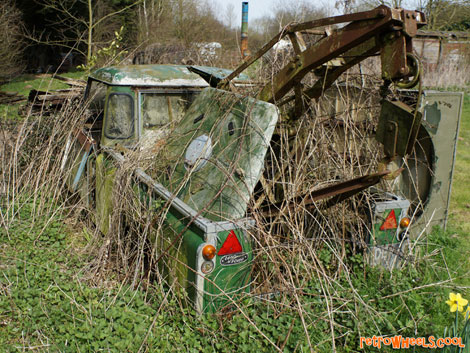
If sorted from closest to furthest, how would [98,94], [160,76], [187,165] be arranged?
[187,165] → [160,76] → [98,94]

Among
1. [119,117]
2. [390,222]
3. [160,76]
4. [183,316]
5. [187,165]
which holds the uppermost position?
[160,76]

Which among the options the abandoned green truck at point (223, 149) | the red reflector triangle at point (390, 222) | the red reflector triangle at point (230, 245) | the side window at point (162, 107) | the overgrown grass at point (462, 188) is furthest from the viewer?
Answer: the overgrown grass at point (462, 188)

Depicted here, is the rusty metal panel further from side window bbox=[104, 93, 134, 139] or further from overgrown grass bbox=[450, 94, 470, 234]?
side window bbox=[104, 93, 134, 139]

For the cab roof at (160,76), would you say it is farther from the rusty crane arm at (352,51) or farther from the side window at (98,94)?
the rusty crane arm at (352,51)

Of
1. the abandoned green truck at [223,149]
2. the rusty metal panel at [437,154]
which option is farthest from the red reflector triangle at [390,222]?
the rusty metal panel at [437,154]

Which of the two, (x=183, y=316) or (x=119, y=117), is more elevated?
(x=119, y=117)

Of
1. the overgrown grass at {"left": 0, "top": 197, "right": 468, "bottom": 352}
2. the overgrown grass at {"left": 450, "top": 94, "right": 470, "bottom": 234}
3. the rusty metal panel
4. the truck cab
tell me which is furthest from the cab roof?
the overgrown grass at {"left": 450, "top": 94, "right": 470, "bottom": 234}

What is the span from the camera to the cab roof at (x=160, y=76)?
4512 mm

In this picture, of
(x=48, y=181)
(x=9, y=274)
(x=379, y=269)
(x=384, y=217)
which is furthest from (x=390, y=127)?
(x=48, y=181)

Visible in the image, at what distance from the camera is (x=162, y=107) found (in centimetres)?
477

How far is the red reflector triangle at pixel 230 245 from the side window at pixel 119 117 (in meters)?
2.14

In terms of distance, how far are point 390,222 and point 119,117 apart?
2.87 m

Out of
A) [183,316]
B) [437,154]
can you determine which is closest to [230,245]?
[183,316]

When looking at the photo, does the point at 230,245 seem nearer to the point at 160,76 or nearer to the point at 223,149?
the point at 223,149
